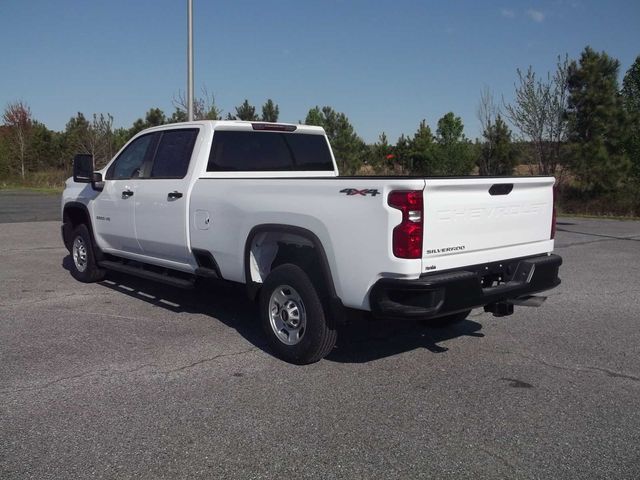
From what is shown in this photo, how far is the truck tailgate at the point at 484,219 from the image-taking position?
4.33 meters

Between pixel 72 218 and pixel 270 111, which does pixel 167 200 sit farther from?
pixel 270 111

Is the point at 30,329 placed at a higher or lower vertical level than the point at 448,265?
lower

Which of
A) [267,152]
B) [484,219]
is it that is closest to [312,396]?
[484,219]

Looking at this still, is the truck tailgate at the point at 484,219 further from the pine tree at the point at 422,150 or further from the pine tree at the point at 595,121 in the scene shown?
the pine tree at the point at 422,150

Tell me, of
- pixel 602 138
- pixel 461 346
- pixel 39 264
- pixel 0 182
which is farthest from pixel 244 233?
pixel 0 182

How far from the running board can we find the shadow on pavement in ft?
0.95

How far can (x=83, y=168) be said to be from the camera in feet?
24.2

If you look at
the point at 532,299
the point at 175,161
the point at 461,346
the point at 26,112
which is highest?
the point at 26,112

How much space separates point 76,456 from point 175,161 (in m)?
3.69

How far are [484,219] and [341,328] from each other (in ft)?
7.11

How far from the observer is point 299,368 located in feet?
16.3

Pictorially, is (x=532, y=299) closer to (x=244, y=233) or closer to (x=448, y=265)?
(x=448, y=265)

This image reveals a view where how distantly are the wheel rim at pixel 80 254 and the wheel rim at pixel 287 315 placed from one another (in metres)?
4.08

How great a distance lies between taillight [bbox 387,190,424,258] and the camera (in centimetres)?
419
